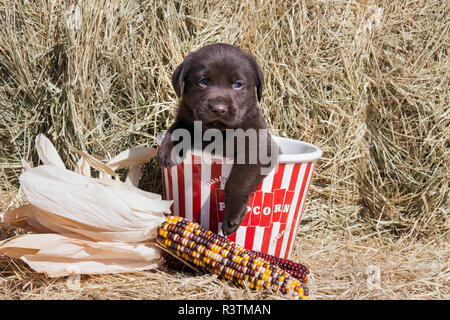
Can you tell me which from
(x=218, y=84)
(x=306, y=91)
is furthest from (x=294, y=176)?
(x=306, y=91)

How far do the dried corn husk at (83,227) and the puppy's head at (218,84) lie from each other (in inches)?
21.4

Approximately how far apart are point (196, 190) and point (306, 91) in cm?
128

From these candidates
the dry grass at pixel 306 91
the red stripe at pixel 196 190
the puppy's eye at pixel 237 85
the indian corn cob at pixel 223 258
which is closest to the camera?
the indian corn cob at pixel 223 258

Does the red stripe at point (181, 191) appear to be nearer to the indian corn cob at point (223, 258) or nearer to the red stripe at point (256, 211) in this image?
the indian corn cob at point (223, 258)

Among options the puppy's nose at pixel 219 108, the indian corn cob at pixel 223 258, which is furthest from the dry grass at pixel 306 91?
the puppy's nose at pixel 219 108

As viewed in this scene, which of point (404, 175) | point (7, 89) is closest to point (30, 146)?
point (7, 89)

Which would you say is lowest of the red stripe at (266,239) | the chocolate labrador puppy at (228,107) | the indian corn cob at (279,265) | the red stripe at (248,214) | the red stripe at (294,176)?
the indian corn cob at (279,265)

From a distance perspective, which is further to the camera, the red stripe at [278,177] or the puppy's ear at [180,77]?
the puppy's ear at [180,77]

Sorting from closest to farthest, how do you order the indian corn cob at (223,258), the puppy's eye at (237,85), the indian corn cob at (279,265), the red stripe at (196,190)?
the indian corn cob at (223,258) < the indian corn cob at (279,265) < the red stripe at (196,190) < the puppy's eye at (237,85)

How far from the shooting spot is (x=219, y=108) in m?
2.16

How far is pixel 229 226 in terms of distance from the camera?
7.16 feet

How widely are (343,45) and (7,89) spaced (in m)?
2.46

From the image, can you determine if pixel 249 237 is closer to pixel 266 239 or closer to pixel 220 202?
pixel 266 239

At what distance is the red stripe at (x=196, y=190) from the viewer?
2.23 meters
